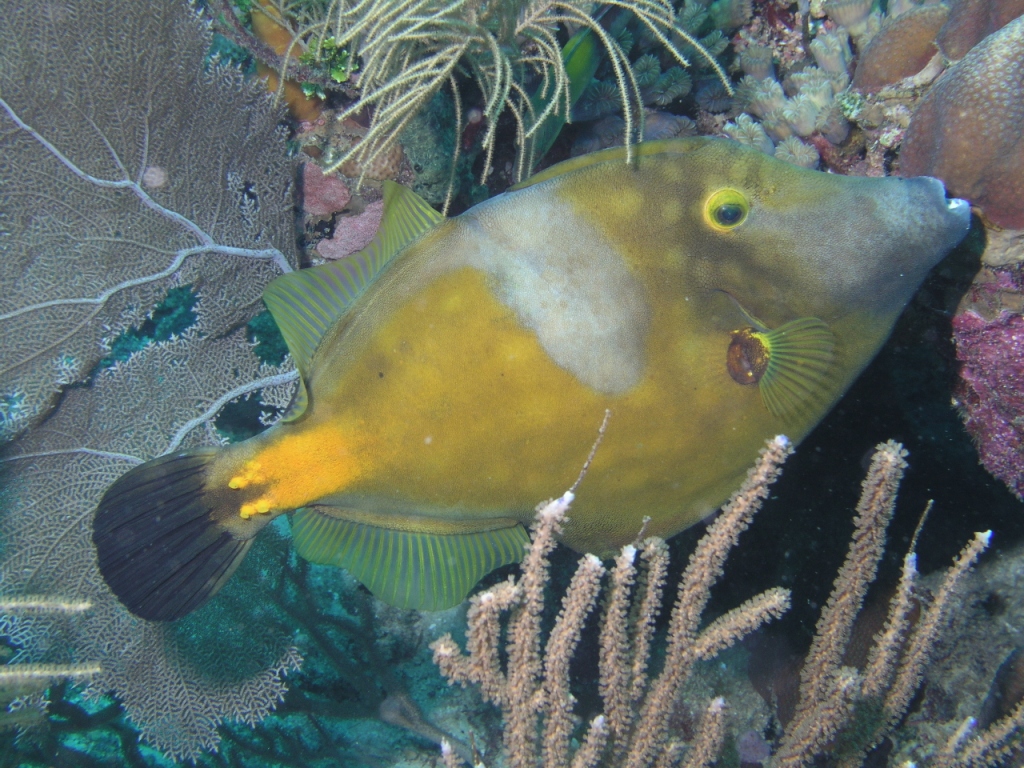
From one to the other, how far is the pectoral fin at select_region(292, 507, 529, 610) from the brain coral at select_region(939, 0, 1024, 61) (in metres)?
2.67

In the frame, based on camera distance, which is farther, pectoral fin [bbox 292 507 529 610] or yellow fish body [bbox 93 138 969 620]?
pectoral fin [bbox 292 507 529 610]

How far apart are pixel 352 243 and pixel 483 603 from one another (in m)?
2.14

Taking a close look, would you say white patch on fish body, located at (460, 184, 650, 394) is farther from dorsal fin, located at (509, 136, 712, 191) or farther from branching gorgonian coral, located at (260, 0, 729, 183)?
branching gorgonian coral, located at (260, 0, 729, 183)

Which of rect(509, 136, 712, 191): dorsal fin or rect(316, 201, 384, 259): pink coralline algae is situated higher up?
rect(509, 136, 712, 191): dorsal fin

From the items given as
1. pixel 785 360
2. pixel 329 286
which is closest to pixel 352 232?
pixel 329 286

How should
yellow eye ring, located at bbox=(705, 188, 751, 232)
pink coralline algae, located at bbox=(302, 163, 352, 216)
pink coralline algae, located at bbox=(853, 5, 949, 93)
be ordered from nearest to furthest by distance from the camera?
1. yellow eye ring, located at bbox=(705, 188, 751, 232)
2. pink coralline algae, located at bbox=(853, 5, 949, 93)
3. pink coralline algae, located at bbox=(302, 163, 352, 216)

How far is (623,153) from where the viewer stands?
187 centimetres

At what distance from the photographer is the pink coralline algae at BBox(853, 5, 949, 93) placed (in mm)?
2316

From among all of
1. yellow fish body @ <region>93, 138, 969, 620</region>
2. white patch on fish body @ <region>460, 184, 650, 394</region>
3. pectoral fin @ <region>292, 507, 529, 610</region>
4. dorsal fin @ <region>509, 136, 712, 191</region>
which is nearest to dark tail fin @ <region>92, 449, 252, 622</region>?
yellow fish body @ <region>93, 138, 969, 620</region>

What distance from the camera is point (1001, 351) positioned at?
2182 millimetres

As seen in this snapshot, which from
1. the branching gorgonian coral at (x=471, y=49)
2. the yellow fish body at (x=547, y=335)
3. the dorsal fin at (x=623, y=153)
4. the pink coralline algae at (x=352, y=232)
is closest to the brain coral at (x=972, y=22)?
the yellow fish body at (x=547, y=335)

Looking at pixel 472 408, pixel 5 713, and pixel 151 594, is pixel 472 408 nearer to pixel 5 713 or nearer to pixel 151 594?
pixel 151 594

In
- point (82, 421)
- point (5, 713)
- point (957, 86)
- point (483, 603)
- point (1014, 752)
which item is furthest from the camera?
point (82, 421)

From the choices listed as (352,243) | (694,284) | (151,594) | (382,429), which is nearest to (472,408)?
(382,429)
